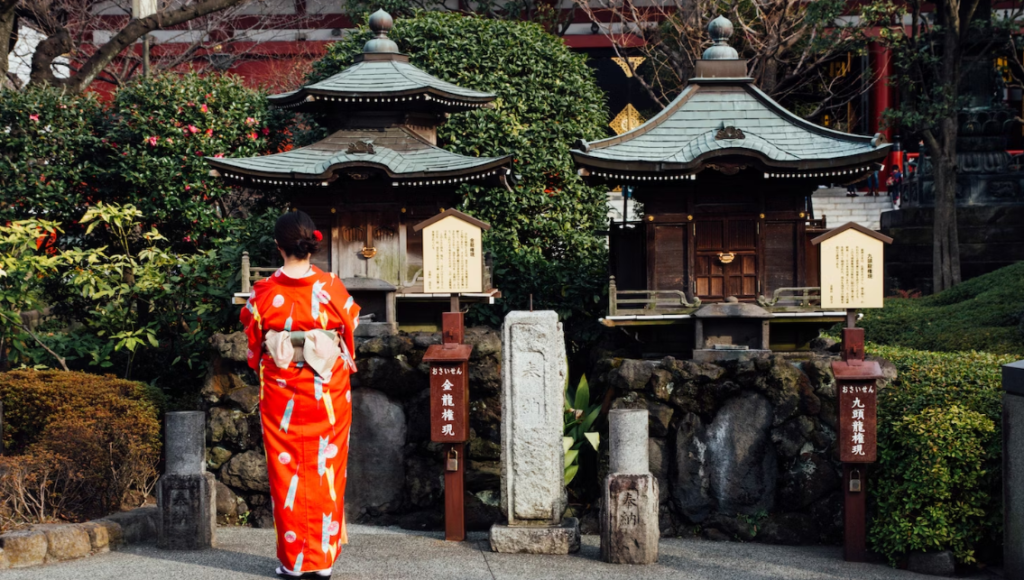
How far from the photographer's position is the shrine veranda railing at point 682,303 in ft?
33.7

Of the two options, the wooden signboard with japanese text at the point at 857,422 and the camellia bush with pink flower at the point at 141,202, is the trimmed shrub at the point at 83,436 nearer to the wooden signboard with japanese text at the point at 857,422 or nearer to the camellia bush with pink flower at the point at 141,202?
the camellia bush with pink flower at the point at 141,202

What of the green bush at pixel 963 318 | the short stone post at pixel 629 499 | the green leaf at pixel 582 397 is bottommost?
the short stone post at pixel 629 499

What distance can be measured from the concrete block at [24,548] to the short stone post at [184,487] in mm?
778

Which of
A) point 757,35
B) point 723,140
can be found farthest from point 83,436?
point 757,35

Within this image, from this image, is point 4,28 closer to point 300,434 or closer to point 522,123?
point 522,123

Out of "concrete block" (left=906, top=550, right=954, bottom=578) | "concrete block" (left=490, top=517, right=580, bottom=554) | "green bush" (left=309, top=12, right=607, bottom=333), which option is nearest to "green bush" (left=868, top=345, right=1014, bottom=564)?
"concrete block" (left=906, top=550, right=954, bottom=578)

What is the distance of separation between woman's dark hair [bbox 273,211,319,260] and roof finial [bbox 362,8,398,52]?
6.56 meters

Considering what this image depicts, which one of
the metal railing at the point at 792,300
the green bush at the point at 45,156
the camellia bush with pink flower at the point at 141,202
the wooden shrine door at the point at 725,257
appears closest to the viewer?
the metal railing at the point at 792,300

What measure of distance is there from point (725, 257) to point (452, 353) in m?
4.13

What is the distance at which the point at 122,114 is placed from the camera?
45.0 ft

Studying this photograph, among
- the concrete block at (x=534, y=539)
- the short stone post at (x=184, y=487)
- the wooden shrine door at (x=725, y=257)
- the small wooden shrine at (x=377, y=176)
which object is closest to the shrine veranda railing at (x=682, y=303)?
the wooden shrine door at (x=725, y=257)

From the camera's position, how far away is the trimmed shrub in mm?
7797

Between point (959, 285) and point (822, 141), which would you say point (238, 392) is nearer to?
point (822, 141)

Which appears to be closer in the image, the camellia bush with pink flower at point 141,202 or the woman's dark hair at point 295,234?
the woman's dark hair at point 295,234
